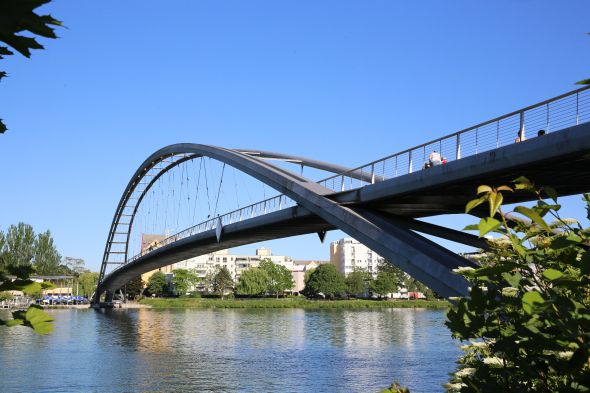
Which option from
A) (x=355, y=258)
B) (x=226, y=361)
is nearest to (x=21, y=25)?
(x=226, y=361)

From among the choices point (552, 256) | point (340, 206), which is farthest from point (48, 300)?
point (552, 256)

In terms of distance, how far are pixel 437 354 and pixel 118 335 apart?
20.6 meters

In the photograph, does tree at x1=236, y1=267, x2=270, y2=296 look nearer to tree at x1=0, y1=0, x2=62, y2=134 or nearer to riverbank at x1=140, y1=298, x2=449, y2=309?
riverbank at x1=140, y1=298, x2=449, y2=309

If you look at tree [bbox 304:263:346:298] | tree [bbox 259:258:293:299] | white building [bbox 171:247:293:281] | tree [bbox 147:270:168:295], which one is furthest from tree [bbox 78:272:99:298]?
tree [bbox 304:263:346:298]

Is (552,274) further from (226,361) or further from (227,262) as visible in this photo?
(227,262)

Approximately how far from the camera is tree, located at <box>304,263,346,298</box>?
337ft

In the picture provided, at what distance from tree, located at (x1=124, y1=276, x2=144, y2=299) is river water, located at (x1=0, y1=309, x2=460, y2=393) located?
57038 mm

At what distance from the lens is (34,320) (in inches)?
68.6

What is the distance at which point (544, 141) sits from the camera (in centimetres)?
1239

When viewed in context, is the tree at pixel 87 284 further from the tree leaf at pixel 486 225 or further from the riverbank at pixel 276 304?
the tree leaf at pixel 486 225

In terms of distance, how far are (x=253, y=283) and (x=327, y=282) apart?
12.3 metres

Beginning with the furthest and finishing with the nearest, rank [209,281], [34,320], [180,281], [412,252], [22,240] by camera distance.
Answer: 1. [209,281]
2. [180,281]
3. [22,240]
4. [412,252]
5. [34,320]

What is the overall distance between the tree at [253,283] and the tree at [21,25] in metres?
100

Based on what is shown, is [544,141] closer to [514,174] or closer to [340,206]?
[514,174]
